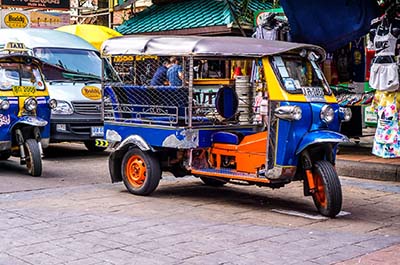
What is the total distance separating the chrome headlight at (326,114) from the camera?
726 cm

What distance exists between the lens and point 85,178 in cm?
1006

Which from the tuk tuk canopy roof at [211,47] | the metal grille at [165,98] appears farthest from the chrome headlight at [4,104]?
the tuk tuk canopy roof at [211,47]

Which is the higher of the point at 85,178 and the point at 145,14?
the point at 145,14

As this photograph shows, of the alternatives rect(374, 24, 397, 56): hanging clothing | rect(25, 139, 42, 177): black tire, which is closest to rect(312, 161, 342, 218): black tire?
rect(374, 24, 397, 56): hanging clothing

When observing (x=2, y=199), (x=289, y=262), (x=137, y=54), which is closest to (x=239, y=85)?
(x=137, y=54)

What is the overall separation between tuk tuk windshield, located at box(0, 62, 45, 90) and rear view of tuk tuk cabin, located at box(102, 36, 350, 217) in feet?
5.79

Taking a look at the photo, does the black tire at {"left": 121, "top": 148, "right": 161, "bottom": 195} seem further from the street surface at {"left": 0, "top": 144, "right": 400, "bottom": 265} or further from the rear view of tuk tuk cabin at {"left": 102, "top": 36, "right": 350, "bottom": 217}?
the street surface at {"left": 0, "top": 144, "right": 400, "bottom": 265}

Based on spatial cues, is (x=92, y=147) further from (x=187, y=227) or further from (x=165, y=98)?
(x=187, y=227)

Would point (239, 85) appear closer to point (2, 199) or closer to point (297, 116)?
point (297, 116)

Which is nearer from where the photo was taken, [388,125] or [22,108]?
[388,125]

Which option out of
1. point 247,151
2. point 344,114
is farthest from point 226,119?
point 344,114

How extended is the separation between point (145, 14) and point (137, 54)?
10.1m

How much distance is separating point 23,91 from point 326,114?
203 inches

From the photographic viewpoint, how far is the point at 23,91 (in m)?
10.4
